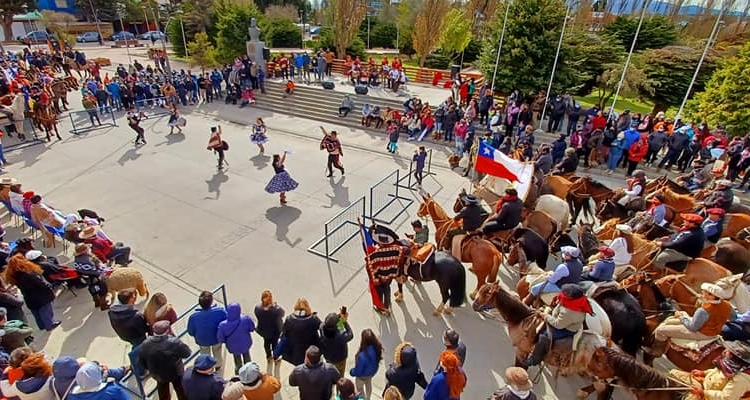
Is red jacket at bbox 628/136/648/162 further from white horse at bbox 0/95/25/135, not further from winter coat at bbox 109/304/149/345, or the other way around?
white horse at bbox 0/95/25/135

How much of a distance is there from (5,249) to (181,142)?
9195 mm

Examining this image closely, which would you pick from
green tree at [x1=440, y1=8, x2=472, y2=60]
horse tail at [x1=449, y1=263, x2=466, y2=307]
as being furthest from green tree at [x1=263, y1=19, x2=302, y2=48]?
horse tail at [x1=449, y1=263, x2=466, y2=307]

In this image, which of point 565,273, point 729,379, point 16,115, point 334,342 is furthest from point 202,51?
point 729,379

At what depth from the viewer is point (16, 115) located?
1494 centimetres

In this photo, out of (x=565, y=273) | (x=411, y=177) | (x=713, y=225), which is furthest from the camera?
(x=411, y=177)

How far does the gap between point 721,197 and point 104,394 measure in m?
10.7

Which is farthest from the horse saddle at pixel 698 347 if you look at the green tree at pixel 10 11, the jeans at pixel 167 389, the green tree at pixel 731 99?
the green tree at pixel 10 11

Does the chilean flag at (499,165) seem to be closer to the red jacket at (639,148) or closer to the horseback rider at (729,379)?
the horseback rider at (729,379)

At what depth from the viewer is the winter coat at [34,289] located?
6086mm

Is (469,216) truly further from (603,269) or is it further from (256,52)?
(256,52)

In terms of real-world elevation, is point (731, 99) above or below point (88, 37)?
above

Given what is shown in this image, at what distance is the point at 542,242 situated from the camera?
7.33m

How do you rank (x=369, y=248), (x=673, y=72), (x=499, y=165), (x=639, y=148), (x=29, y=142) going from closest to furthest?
(x=369, y=248)
(x=499, y=165)
(x=639, y=148)
(x=29, y=142)
(x=673, y=72)

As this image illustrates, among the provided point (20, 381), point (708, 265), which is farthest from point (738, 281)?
point (20, 381)
